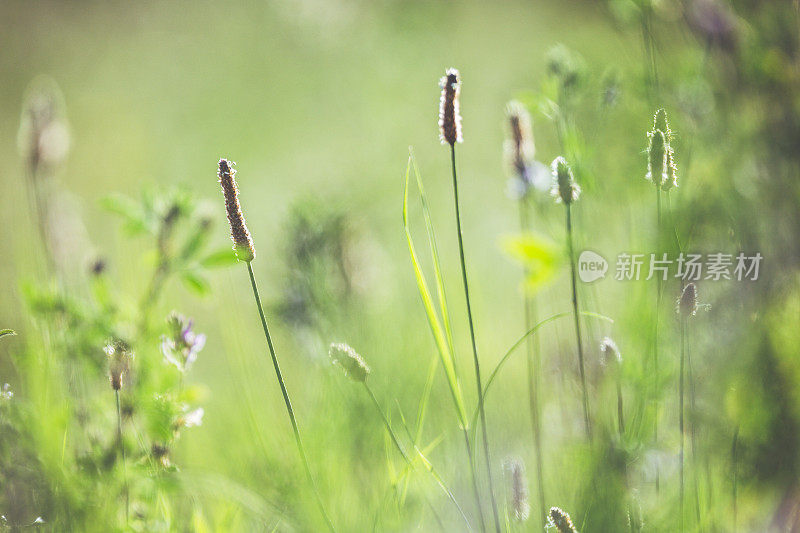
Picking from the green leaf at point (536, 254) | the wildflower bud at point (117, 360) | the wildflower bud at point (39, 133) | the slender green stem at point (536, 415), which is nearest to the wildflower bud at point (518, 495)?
the slender green stem at point (536, 415)

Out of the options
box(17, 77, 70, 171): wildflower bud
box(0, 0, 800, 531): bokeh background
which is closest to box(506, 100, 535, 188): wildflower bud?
box(0, 0, 800, 531): bokeh background

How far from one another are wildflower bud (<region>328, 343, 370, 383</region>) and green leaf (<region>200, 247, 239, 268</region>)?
0.54 feet

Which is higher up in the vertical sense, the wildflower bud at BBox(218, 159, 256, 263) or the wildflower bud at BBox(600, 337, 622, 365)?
the wildflower bud at BBox(218, 159, 256, 263)

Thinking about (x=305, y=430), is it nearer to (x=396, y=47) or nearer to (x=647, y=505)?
(x=647, y=505)

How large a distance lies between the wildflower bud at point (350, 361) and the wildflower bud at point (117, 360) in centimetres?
12

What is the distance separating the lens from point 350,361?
1.23 ft

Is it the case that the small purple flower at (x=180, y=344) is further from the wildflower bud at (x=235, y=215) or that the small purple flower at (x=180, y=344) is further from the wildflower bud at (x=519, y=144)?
the wildflower bud at (x=519, y=144)

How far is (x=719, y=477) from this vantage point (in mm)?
564

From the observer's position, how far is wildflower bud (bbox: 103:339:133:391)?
0.39 meters

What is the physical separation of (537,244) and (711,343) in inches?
8.4

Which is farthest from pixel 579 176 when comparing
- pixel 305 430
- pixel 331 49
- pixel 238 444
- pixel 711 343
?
pixel 331 49

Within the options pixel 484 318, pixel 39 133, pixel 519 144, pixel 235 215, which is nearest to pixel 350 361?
pixel 235 215

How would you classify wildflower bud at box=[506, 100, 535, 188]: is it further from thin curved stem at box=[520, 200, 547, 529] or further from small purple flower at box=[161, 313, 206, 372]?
small purple flower at box=[161, 313, 206, 372]

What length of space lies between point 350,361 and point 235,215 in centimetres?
10
